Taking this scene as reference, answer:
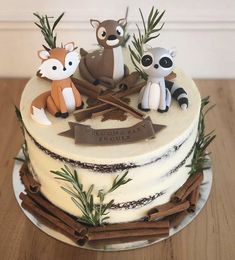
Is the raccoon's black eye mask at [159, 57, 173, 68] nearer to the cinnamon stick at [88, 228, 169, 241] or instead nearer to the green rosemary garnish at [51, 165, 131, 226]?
the green rosemary garnish at [51, 165, 131, 226]

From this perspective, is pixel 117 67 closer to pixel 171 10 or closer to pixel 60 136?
pixel 60 136

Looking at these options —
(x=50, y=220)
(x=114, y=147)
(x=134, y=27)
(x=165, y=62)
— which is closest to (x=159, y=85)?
(x=165, y=62)

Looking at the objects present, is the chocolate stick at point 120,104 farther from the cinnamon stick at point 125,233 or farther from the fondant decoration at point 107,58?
the cinnamon stick at point 125,233

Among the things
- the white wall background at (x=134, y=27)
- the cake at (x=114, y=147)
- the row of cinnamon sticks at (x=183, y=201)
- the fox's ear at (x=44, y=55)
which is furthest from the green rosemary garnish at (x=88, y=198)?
the white wall background at (x=134, y=27)

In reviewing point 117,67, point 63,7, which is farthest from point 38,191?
point 63,7

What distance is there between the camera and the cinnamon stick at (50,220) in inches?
37.4

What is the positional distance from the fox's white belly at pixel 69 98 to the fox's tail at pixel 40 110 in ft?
0.16

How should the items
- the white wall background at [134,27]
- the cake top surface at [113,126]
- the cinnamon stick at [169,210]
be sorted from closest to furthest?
the cake top surface at [113,126] < the cinnamon stick at [169,210] < the white wall background at [134,27]

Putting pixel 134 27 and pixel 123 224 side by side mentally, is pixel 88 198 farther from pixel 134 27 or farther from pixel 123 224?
pixel 134 27

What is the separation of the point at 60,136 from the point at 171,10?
62 cm

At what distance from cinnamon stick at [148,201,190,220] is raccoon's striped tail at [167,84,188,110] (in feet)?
0.68

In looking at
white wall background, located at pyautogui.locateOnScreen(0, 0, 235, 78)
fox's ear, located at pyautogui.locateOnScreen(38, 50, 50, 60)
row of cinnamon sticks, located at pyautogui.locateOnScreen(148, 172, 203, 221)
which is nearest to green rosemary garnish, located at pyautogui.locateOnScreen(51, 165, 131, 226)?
row of cinnamon sticks, located at pyautogui.locateOnScreen(148, 172, 203, 221)

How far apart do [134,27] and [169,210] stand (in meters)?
0.62

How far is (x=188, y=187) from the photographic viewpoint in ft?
3.32
